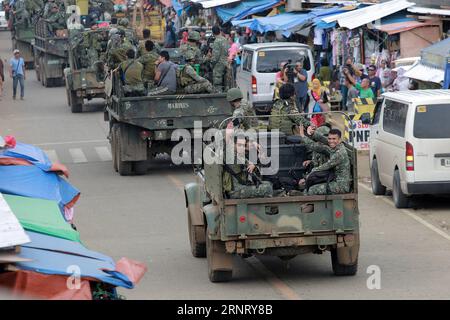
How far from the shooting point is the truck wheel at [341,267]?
13711 millimetres

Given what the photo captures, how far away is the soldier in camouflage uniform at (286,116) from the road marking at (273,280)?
5.32 ft

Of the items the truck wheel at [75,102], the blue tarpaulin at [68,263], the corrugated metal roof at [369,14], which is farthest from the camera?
the truck wheel at [75,102]

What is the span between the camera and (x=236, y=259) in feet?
49.7

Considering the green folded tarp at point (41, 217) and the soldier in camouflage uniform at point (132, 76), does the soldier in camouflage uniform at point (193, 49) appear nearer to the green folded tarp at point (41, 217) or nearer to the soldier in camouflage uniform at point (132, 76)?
the soldier in camouflage uniform at point (132, 76)

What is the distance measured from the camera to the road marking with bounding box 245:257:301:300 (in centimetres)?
1297

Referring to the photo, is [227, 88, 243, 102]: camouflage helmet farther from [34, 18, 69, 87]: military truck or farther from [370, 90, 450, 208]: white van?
[34, 18, 69, 87]: military truck

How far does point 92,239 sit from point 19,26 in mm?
35506

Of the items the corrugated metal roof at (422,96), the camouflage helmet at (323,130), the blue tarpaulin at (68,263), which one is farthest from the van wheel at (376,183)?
the blue tarpaulin at (68,263)

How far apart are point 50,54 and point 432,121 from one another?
2637cm

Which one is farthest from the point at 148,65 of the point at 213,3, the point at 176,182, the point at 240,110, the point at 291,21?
the point at 213,3

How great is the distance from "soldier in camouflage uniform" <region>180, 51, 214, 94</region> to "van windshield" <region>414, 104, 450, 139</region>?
219 inches

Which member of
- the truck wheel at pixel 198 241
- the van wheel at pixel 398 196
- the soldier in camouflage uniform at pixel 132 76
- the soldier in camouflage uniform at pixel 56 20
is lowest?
the soldier in camouflage uniform at pixel 56 20

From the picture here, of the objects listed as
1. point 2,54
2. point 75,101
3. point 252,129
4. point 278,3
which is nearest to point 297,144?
point 252,129

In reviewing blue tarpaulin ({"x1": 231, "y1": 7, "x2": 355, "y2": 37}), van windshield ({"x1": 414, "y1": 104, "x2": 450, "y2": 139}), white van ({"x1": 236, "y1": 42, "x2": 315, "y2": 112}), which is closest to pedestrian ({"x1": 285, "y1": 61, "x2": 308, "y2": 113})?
white van ({"x1": 236, "y1": 42, "x2": 315, "y2": 112})
